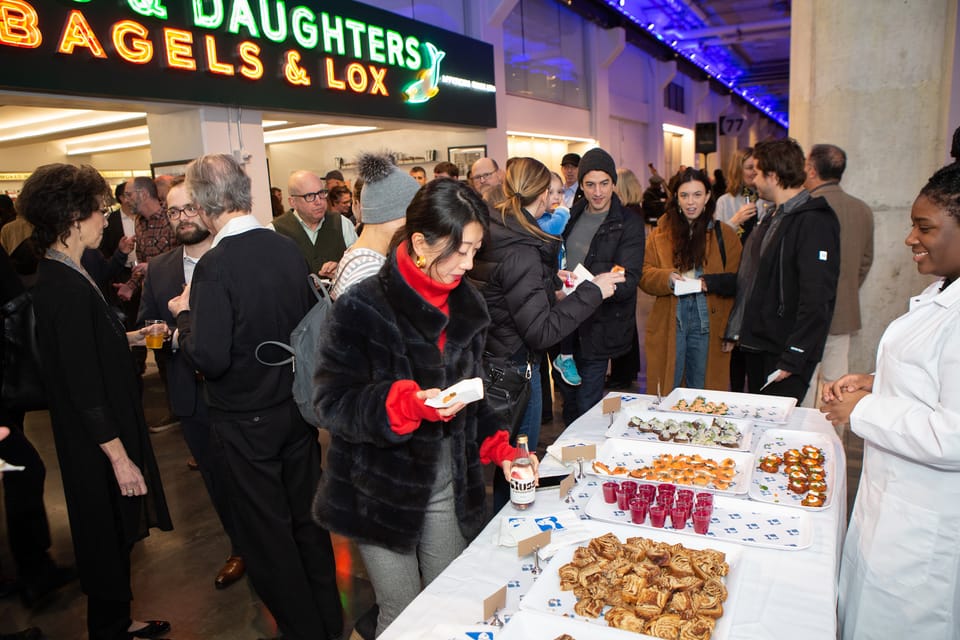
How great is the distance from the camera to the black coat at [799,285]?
9.04 ft

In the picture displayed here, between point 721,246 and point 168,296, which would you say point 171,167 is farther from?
point 721,246

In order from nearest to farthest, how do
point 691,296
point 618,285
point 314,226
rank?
A: point 618,285, point 691,296, point 314,226

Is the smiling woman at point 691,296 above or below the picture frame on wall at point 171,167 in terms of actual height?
below

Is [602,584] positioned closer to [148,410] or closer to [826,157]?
[826,157]

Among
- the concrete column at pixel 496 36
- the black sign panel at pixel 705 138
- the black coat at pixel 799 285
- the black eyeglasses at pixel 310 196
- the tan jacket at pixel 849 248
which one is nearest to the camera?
the black coat at pixel 799 285

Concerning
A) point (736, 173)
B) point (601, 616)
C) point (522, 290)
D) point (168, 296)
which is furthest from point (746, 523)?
point (736, 173)

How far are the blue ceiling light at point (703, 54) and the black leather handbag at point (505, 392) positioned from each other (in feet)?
40.6

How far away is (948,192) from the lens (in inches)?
60.0

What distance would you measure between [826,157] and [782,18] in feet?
41.2

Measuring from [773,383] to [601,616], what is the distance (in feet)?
6.32

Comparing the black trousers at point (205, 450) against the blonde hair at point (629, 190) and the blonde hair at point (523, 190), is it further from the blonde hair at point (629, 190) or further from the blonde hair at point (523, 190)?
the blonde hair at point (629, 190)

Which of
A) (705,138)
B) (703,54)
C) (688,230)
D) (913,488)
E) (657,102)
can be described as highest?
(703,54)

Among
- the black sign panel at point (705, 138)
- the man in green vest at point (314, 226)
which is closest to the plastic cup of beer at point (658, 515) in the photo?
the man in green vest at point (314, 226)

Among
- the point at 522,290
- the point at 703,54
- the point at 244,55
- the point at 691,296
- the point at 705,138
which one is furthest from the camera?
the point at 703,54
